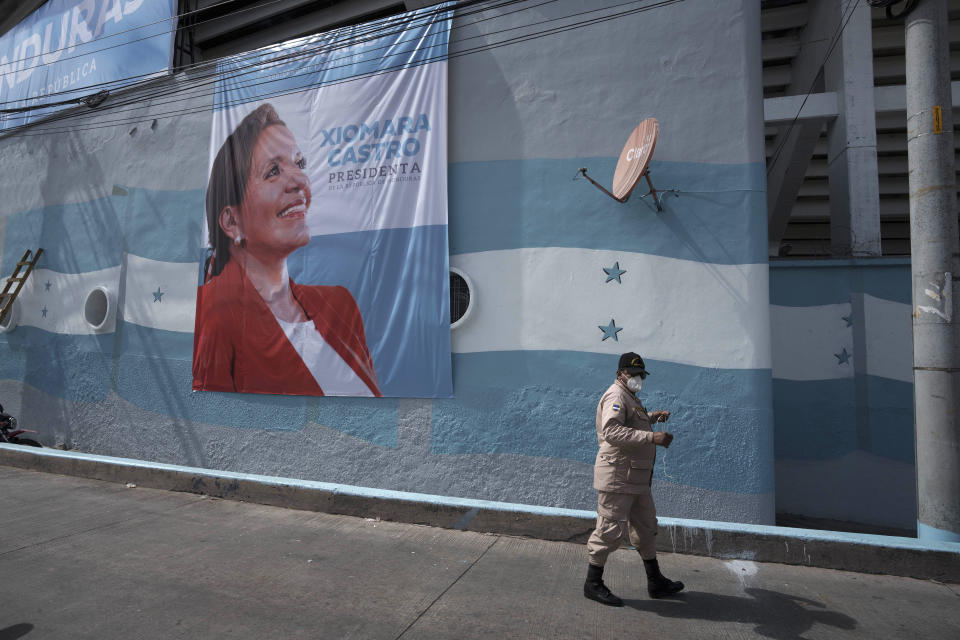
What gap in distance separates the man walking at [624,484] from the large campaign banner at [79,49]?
936cm

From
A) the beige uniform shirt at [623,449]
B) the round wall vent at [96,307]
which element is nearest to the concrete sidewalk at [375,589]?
the beige uniform shirt at [623,449]

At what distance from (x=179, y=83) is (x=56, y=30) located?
512 centimetres

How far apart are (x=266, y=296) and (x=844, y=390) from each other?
24.2ft

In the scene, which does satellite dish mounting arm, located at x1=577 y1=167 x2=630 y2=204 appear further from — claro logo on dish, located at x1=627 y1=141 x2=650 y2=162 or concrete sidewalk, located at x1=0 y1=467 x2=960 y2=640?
A: concrete sidewalk, located at x1=0 y1=467 x2=960 y2=640

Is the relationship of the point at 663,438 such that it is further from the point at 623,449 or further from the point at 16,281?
the point at 16,281

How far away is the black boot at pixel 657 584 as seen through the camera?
400 centimetres

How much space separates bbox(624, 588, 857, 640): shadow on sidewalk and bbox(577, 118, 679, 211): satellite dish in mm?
3576

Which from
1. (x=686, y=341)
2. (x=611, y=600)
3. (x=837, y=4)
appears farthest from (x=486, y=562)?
(x=837, y=4)

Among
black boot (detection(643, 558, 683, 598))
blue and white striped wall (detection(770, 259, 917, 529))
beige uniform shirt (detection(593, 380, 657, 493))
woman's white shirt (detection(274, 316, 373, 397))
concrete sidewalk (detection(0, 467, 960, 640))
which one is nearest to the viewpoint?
concrete sidewalk (detection(0, 467, 960, 640))

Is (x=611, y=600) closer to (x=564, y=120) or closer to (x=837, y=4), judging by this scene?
(x=564, y=120)

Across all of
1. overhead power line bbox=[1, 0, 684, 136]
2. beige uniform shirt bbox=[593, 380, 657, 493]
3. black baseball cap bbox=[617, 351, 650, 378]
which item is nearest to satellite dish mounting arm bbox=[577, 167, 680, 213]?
overhead power line bbox=[1, 0, 684, 136]

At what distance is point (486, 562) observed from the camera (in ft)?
15.3

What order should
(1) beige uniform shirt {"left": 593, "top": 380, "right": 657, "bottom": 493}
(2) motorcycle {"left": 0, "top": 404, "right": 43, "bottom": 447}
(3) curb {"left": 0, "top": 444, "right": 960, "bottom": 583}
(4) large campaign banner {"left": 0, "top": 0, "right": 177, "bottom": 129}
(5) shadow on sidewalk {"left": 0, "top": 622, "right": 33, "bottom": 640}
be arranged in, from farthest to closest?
(4) large campaign banner {"left": 0, "top": 0, "right": 177, "bottom": 129}, (2) motorcycle {"left": 0, "top": 404, "right": 43, "bottom": 447}, (3) curb {"left": 0, "top": 444, "right": 960, "bottom": 583}, (1) beige uniform shirt {"left": 593, "top": 380, "right": 657, "bottom": 493}, (5) shadow on sidewalk {"left": 0, "top": 622, "right": 33, "bottom": 640}

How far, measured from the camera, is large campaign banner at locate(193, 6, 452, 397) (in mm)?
6902
